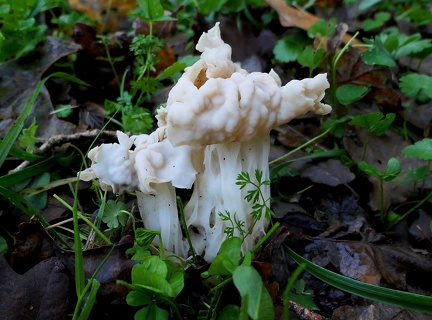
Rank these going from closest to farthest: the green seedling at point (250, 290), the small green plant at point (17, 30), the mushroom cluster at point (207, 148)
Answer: the green seedling at point (250, 290) < the mushroom cluster at point (207, 148) < the small green plant at point (17, 30)

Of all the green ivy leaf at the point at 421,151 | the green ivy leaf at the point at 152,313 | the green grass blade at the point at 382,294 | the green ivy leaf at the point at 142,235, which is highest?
the green ivy leaf at the point at 142,235

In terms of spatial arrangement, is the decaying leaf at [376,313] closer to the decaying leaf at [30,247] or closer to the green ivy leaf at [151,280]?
the green ivy leaf at [151,280]

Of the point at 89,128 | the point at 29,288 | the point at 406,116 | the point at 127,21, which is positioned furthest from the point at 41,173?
the point at 127,21

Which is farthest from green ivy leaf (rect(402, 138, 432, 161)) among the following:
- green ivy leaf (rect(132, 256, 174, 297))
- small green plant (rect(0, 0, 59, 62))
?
small green plant (rect(0, 0, 59, 62))

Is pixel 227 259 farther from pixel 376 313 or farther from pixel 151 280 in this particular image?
pixel 376 313

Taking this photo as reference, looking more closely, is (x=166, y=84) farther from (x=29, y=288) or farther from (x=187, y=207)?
(x=29, y=288)

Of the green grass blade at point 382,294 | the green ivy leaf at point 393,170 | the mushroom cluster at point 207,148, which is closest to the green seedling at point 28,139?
the mushroom cluster at point 207,148
